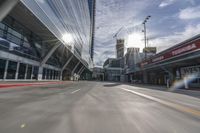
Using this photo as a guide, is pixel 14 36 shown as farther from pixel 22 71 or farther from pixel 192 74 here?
pixel 192 74

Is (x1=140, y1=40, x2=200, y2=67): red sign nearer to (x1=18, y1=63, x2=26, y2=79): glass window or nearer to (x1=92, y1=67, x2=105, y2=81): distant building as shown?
(x1=18, y1=63, x2=26, y2=79): glass window

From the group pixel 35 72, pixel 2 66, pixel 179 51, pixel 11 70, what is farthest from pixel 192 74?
pixel 35 72

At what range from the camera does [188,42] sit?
19.1m

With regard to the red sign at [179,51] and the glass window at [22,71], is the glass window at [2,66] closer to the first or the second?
the glass window at [22,71]

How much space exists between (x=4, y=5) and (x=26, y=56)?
14.2m

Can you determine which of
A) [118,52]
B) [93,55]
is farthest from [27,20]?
[93,55]

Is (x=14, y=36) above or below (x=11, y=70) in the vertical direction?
above

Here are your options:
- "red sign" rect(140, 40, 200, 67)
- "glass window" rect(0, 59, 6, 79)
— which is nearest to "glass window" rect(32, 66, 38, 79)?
"glass window" rect(0, 59, 6, 79)

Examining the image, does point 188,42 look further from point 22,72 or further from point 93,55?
point 93,55

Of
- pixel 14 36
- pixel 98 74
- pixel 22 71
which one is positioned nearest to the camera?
pixel 14 36

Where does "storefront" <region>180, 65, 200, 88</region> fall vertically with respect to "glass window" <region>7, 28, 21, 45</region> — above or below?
below

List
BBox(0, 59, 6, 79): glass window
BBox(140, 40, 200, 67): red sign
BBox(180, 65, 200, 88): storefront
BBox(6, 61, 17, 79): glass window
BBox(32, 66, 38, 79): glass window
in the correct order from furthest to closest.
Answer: BBox(32, 66, 38, 79): glass window, BBox(180, 65, 200, 88): storefront, BBox(6, 61, 17, 79): glass window, BBox(0, 59, 6, 79): glass window, BBox(140, 40, 200, 67): red sign

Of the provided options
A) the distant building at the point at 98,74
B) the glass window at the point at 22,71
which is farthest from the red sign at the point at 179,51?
the distant building at the point at 98,74

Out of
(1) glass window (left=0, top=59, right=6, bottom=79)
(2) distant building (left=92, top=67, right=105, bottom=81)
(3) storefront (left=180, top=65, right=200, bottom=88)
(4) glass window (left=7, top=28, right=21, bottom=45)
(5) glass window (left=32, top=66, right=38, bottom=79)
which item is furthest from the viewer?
(2) distant building (left=92, top=67, right=105, bottom=81)
